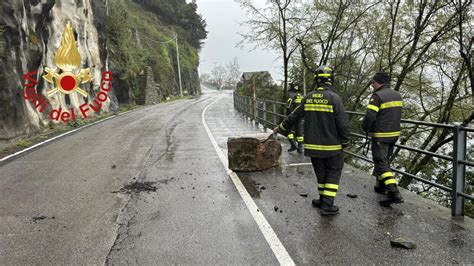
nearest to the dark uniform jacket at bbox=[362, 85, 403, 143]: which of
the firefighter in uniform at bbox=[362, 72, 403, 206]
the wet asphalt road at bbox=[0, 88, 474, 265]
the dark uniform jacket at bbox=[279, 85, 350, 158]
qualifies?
the firefighter in uniform at bbox=[362, 72, 403, 206]

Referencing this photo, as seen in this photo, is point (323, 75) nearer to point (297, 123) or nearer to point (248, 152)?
point (248, 152)

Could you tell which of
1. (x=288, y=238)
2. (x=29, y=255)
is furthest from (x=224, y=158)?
(x=29, y=255)

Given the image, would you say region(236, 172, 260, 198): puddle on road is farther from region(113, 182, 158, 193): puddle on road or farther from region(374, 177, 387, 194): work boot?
region(374, 177, 387, 194): work boot

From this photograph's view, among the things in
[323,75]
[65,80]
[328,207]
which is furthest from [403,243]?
[65,80]

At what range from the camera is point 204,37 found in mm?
69438

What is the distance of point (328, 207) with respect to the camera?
14.4 feet

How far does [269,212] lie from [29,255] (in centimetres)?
275

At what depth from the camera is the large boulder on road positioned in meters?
6.57

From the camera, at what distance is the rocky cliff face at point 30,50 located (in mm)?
10398

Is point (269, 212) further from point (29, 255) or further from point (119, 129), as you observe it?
point (119, 129)

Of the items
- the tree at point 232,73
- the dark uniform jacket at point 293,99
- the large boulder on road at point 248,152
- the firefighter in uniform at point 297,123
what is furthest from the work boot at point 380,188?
the tree at point 232,73

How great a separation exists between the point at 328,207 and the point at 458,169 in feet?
5.27

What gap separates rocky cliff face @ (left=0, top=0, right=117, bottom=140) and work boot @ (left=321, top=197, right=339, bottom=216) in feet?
31.2

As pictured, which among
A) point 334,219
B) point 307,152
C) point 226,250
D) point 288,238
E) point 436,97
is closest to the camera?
point 226,250
